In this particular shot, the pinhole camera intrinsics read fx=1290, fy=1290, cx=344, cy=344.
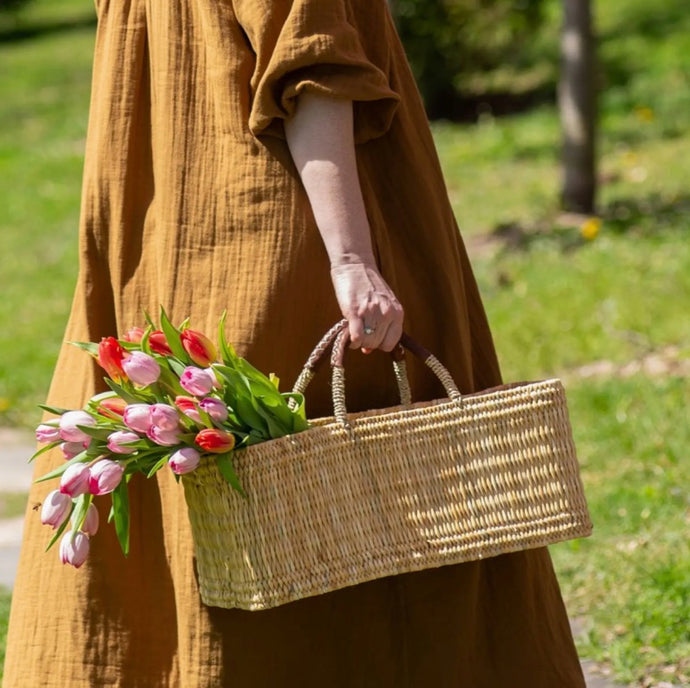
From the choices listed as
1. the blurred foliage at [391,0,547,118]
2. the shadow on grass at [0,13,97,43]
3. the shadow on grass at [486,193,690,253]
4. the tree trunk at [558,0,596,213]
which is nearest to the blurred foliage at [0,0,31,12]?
the shadow on grass at [0,13,97,43]

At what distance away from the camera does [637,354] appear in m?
5.29

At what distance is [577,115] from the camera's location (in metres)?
7.57

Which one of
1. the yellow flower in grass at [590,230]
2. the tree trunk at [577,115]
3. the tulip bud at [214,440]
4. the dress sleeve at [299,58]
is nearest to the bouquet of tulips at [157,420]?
the tulip bud at [214,440]

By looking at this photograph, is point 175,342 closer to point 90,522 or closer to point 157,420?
point 157,420

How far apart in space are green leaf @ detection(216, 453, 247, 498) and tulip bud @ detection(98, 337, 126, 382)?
216 mm

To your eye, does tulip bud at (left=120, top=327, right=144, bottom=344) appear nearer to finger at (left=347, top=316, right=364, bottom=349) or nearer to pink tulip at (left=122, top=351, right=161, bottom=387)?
pink tulip at (left=122, top=351, right=161, bottom=387)

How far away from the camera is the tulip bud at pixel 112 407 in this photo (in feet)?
6.96

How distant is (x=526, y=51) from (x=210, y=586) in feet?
37.5

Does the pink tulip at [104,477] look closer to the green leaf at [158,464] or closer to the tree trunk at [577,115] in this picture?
the green leaf at [158,464]

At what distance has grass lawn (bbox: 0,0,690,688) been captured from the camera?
354 centimetres

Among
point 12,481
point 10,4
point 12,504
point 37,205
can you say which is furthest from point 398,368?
point 10,4

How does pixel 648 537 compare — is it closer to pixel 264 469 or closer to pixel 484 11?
pixel 264 469

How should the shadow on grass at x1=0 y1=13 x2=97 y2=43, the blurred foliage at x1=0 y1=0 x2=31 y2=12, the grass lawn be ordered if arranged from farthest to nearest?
the blurred foliage at x1=0 y1=0 x2=31 y2=12
the shadow on grass at x1=0 y1=13 x2=97 y2=43
the grass lawn

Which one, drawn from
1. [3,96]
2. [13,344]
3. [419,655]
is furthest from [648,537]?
[3,96]
